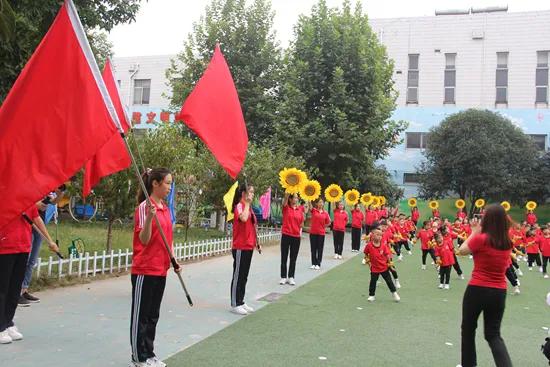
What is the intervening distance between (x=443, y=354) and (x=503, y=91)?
38.2 metres

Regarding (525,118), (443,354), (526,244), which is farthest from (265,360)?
(525,118)

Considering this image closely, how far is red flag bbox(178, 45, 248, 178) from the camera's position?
20.7 feet

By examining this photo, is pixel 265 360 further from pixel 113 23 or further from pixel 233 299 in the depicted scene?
pixel 113 23

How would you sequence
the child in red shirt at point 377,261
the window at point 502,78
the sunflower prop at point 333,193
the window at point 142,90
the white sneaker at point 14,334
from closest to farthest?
the white sneaker at point 14,334, the child in red shirt at point 377,261, the sunflower prop at point 333,193, the window at point 502,78, the window at point 142,90

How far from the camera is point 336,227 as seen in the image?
16.4 meters

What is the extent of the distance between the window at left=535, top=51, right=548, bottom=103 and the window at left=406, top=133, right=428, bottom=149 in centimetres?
839

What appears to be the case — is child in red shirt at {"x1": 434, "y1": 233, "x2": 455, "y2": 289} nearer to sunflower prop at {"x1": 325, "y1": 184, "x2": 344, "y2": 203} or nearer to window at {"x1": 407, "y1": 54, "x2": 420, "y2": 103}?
sunflower prop at {"x1": 325, "y1": 184, "x2": 344, "y2": 203}

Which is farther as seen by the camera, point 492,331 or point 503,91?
point 503,91

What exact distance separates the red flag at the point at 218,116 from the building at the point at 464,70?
3341cm

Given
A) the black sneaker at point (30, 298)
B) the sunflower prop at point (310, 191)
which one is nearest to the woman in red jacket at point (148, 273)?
the black sneaker at point (30, 298)

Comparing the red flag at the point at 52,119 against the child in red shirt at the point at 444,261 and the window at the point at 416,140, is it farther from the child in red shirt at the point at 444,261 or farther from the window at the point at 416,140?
the window at the point at 416,140

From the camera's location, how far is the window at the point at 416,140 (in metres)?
40.6

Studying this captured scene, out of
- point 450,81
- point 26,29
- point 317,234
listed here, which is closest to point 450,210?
point 450,81

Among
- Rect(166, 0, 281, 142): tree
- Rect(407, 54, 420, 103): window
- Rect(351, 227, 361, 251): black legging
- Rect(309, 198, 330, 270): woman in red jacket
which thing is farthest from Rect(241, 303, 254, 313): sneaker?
Rect(407, 54, 420, 103): window
